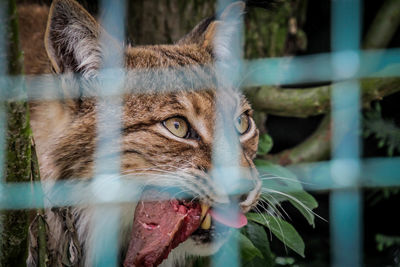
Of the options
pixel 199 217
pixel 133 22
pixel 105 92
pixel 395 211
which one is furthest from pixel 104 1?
pixel 395 211

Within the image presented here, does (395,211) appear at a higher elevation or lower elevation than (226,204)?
lower

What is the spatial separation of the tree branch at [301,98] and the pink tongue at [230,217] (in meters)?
1.06

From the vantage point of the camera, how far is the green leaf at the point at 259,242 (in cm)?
216

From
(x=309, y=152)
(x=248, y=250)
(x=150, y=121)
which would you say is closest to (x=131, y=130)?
(x=150, y=121)

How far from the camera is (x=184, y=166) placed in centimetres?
186

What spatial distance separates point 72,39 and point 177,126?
1.52 ft

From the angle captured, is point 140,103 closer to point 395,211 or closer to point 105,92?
point 105,92

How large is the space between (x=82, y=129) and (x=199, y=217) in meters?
0.53

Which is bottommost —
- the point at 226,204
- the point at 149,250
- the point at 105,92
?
Answer: the point at 149,250

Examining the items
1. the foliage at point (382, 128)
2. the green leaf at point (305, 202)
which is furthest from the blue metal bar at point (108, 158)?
the foliage at point (382, 128)

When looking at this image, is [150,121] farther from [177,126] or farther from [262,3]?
[262,3]

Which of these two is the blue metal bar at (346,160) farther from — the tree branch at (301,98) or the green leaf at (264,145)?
the green leaf at (264,145)

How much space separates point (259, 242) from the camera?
7.18 feet

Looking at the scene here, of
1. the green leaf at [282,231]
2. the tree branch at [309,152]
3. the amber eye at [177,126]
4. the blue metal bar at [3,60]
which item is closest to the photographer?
the blue metal bar at [3,60]
